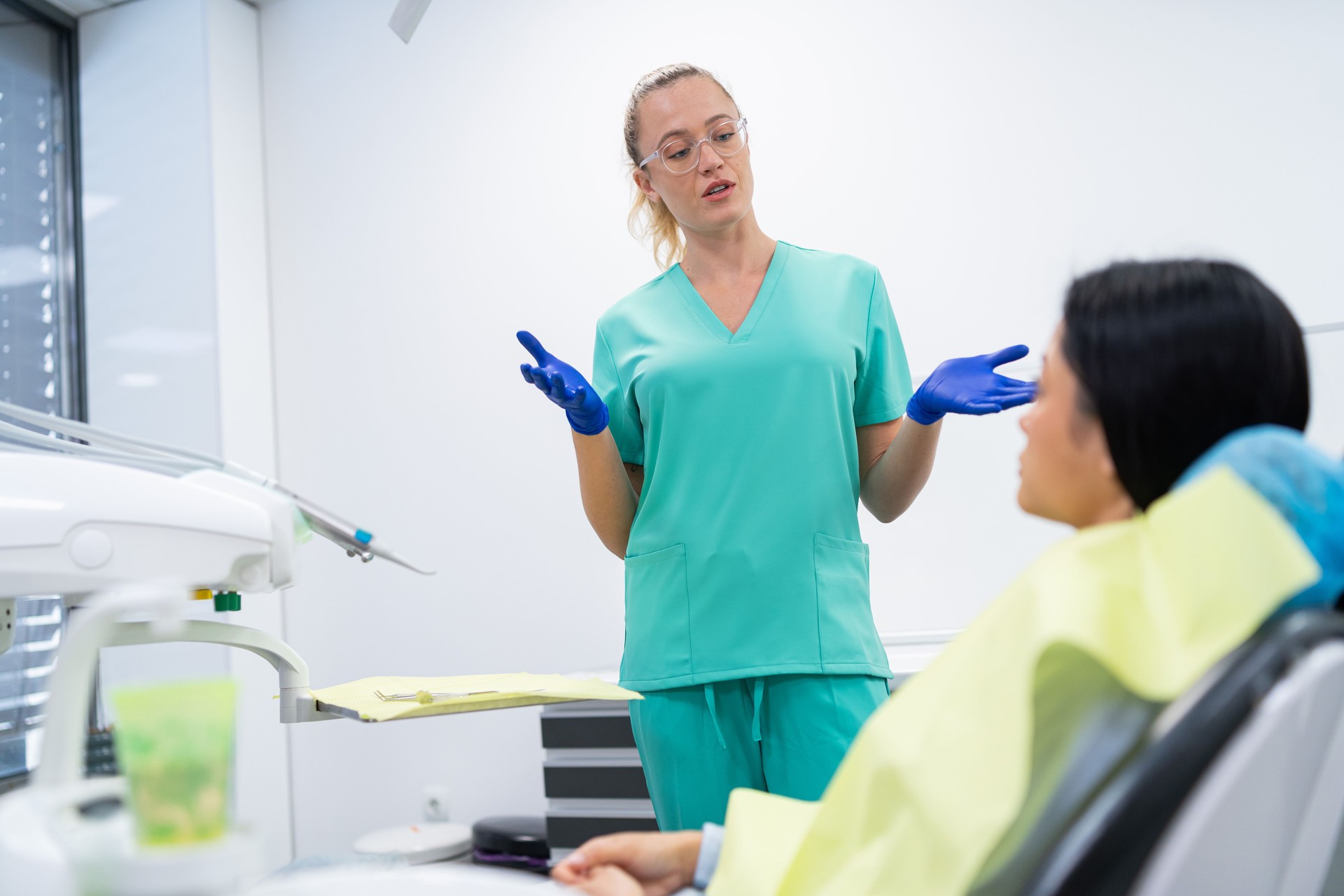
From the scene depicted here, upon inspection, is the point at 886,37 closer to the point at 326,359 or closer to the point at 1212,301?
the point at 326,359

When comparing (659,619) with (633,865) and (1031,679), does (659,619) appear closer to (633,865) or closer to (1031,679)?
(633,865)

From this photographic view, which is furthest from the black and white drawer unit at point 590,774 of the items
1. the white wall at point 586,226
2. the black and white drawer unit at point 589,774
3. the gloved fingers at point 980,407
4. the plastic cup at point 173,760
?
the plastic cup at point 173,760

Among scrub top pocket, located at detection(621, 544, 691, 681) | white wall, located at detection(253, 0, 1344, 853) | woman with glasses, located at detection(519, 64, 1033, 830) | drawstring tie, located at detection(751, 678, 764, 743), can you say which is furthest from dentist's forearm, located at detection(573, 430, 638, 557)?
white wall, located at detection(253, 0, 1344, 853)

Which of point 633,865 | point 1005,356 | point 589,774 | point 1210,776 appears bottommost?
point 589,774

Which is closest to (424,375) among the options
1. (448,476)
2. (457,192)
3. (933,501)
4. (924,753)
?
(448,476)

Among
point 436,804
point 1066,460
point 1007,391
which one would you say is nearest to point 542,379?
point 1007,391

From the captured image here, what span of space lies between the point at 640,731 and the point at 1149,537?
2.99 feet

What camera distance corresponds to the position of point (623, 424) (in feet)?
5.19

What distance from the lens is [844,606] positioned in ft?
4.58

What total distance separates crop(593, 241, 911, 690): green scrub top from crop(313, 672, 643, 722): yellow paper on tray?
1.06ft

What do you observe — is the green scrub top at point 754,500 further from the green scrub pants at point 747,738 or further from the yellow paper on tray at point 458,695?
the yellow paper on tray at point 458,695

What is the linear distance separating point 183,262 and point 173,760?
3.08 metres

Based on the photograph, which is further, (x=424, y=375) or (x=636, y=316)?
(x=424, y=375)

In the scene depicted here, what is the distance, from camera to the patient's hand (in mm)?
829
